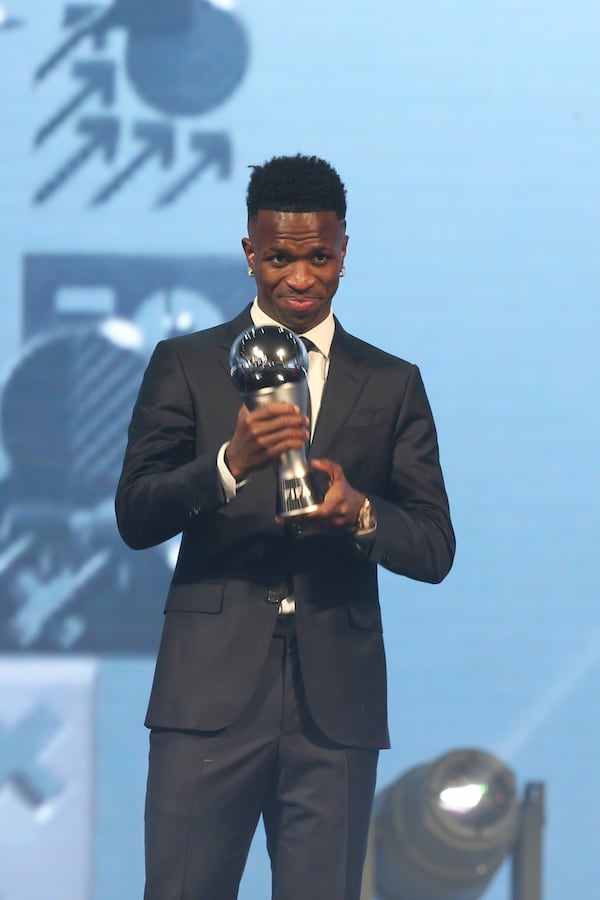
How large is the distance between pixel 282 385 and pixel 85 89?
1.91 metres

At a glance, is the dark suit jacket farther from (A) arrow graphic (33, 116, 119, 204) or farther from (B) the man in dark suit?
(A) arrow graphic (33, 116, 119, 204)

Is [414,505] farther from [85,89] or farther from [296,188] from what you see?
[85,89]

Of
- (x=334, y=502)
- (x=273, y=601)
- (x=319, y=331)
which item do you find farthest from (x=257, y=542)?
(x=319, y=331)

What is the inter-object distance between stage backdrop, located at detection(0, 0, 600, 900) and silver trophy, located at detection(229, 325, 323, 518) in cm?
164

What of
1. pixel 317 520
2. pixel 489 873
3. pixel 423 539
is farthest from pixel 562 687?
pixel 317 520

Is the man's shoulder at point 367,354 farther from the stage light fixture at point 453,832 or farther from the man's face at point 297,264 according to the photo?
the stage light fixture at point 453,832

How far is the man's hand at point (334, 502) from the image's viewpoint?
5.68ft

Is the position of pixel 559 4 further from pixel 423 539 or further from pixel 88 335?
pixel 423 539

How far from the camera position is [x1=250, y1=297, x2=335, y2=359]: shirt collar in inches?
80.5

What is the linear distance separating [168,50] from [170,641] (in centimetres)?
195

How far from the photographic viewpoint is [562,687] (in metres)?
3.36

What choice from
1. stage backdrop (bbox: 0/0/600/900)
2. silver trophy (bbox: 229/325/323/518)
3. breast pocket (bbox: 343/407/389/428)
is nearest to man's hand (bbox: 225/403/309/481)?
silver trophy (bbox: 229/325/323/518)

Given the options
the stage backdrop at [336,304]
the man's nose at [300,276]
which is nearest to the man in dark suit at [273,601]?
the man's nose at [300,276]

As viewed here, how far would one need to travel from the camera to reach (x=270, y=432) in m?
1.70
